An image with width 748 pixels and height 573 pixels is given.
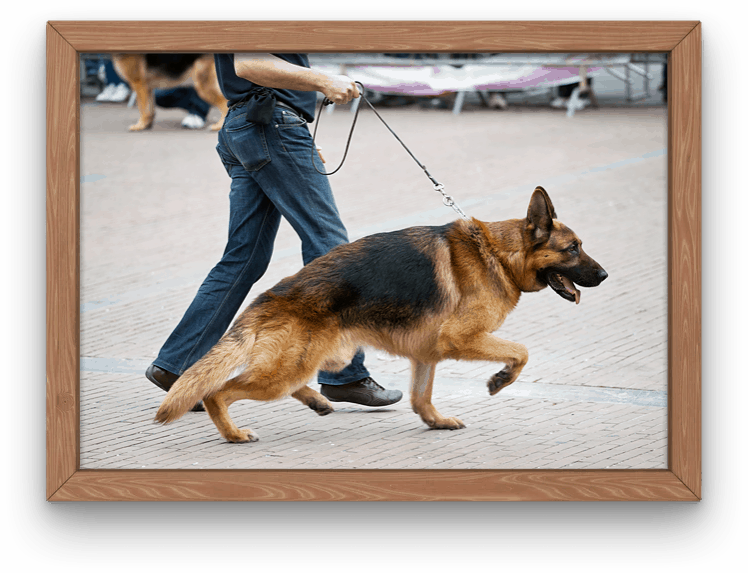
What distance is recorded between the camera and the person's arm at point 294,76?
176 inches

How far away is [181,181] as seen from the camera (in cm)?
1162

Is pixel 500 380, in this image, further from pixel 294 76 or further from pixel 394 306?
pixel 294 76

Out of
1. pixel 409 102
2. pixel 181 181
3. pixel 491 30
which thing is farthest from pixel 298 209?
pixel 409 102

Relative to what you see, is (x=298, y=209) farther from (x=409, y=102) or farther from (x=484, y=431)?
(x=409, y=102)

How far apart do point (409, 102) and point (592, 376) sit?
9244 millimetres

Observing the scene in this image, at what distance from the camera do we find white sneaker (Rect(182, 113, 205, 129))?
500 inches

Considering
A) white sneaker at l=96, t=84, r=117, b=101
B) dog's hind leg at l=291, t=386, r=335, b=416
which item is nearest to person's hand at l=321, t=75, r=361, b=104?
dog's hind leg at l=291, t=386, r=335, b=416

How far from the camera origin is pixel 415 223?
924cm

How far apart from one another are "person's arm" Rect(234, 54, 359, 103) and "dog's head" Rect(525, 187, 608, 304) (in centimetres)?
102

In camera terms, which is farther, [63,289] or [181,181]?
[181,181]

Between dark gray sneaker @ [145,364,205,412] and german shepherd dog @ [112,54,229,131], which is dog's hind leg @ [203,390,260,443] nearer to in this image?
dark gray sneaker @ [145,364,205,412]

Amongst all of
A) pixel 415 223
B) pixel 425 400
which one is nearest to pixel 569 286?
pixel 425 400

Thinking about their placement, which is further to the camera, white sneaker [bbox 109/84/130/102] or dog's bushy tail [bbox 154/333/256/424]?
white sneaker [bbox 109/84/130/102]

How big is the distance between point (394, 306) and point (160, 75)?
19.3ft
